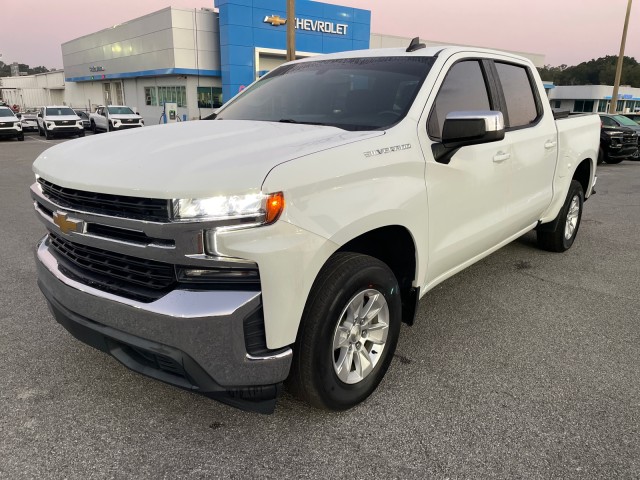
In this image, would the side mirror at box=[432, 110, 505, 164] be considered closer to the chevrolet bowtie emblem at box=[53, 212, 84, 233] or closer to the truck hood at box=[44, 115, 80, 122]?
the chevrolet bowtie emblem at box=[53, 212, 84, 233]

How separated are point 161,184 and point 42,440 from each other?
143cm

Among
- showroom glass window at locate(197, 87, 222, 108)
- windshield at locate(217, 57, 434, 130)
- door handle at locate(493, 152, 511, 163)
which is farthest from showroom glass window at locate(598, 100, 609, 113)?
windshield at locate(217, 57, 434, 130)

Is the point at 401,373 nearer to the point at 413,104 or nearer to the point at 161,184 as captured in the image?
the point at 413,104

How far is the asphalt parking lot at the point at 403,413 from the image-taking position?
228 cm

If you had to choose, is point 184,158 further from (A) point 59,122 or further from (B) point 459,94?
(A) point 59,122

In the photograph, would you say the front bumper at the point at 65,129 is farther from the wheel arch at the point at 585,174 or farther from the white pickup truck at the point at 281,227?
the wheel arch at the point at 585,174

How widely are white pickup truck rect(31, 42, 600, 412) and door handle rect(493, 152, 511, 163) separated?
0.06 meters

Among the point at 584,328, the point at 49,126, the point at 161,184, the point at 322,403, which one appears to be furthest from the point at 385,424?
the point at 49,126

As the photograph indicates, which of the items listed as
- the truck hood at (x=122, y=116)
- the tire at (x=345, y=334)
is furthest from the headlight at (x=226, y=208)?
the truck hood at (x=122, y=116)

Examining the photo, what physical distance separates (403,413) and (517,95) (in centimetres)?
280

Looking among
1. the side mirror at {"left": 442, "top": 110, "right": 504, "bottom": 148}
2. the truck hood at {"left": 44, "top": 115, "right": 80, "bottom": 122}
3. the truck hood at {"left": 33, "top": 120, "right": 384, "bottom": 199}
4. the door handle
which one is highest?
the side mirror at {"left": 442, "top": 110, "right": 504, "bottom": 148}

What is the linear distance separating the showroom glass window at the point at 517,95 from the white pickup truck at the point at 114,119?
24063 mm

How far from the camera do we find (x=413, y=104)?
116 inches

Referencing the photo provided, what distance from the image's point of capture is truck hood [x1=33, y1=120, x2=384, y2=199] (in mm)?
1997
